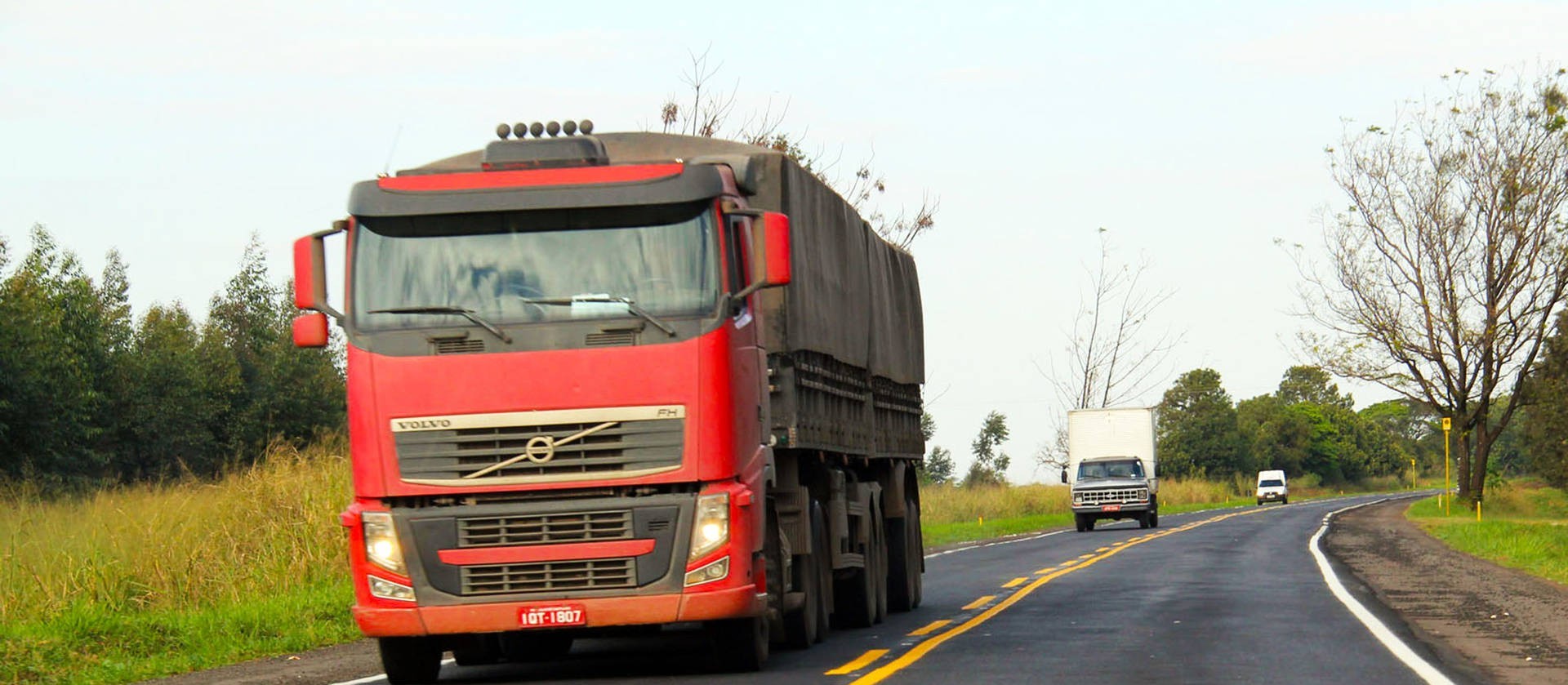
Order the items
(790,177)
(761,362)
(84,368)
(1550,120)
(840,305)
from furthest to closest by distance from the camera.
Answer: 1. (1550,120)
2. (84,368)
3. (840,305)
4. (790,177)
5. (761,362)

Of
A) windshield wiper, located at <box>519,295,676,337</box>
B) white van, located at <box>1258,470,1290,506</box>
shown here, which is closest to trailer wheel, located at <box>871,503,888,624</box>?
windshield wiper, located at <box>519,295,676,337</box>

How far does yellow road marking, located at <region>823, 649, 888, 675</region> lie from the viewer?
1140 cm

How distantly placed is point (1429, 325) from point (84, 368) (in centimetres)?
3957

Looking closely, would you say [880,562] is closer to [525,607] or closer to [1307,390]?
[525,607]

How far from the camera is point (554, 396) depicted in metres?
10.7

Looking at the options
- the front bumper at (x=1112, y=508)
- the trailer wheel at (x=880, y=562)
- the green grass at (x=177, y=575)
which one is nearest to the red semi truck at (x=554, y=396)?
the green grass at (x=177, y=575)

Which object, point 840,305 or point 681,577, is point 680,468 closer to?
point 681,577

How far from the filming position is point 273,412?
204 ft

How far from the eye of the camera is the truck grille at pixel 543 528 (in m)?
10.7

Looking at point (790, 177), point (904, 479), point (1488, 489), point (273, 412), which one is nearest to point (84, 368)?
point (273, 412)

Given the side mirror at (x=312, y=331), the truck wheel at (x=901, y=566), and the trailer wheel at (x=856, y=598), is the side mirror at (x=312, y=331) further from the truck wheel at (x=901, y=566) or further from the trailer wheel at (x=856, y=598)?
the truck wheel at (x=901, y=566)

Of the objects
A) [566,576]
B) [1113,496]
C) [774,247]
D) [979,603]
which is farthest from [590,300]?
[1113,496]

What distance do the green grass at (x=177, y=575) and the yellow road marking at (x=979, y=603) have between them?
599 centimetres

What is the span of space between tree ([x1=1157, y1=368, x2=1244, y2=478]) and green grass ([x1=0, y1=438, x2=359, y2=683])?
11661cm
